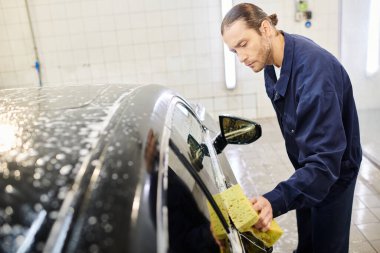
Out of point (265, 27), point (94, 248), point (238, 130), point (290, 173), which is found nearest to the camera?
point (94, 248)

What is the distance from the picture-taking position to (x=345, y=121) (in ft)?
5.15

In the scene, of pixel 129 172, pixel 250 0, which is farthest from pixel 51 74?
pixel 129 172

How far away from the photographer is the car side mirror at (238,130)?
1.71m

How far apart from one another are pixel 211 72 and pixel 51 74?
2491 mm

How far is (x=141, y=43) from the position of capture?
5230 mm

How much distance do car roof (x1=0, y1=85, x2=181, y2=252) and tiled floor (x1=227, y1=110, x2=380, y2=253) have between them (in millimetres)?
1921

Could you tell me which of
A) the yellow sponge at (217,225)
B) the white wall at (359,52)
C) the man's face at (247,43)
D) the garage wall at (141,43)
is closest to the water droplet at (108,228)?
the yellow sponge at (217,225)

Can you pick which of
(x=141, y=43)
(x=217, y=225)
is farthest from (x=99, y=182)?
(x=141, y=43)

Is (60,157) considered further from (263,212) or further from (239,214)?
(263,212)

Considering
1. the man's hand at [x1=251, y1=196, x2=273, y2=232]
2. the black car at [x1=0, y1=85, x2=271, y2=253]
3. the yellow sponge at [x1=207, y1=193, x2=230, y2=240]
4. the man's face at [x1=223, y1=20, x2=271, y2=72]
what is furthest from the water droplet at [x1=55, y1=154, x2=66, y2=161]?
the man's face at [x1=223, y1=20, x2=271, y2=72]

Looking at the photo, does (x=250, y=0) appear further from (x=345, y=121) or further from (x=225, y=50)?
(x=345, y=121)

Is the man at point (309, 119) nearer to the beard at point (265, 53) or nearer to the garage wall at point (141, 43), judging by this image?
the beard at point (265, 53)

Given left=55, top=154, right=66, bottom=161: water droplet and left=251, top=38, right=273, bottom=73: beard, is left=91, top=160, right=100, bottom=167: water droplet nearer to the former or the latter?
left=55, top=154, right=66, bottom=161: water droplet

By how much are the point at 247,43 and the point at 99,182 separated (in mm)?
1080
